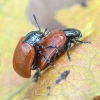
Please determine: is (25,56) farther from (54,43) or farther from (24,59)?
(54,43)

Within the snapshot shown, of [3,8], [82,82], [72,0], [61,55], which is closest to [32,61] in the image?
[61,55]

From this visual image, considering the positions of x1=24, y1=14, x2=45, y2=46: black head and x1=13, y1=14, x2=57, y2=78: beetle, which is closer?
x1=13, y1=14, x2=57, y2=78: beetle

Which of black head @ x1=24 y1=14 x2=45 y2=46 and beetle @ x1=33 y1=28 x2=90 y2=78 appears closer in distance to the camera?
beetle @ x1=33 y1=28 x2=90 y2=78

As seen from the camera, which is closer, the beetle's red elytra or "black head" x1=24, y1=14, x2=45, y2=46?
the beetle's red elytra

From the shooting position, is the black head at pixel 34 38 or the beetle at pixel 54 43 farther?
the black head at pixel 34 38

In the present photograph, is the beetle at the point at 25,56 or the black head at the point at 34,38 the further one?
the black head at the point at 34,38

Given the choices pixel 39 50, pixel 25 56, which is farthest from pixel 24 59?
pixel 39 50

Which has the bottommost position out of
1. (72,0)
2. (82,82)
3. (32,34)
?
(72,0)

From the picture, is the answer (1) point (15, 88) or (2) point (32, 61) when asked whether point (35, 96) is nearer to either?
(2) point (32, 61)
